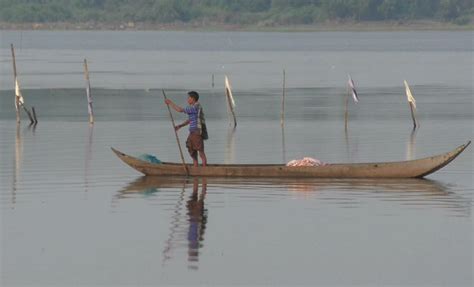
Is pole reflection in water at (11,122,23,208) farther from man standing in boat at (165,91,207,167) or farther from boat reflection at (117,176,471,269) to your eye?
man standing in boat at (165,91,207,167)

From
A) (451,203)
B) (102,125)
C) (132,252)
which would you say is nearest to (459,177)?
(451,203)

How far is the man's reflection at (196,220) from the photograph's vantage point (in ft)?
65.9

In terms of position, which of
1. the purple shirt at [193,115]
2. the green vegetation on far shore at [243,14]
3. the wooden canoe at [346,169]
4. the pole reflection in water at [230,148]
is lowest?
the wooden canoe at [346,169]

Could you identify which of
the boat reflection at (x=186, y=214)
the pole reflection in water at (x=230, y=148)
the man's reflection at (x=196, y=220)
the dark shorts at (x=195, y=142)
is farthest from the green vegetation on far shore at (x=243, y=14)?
the man's reflection at (x=196, y=220)

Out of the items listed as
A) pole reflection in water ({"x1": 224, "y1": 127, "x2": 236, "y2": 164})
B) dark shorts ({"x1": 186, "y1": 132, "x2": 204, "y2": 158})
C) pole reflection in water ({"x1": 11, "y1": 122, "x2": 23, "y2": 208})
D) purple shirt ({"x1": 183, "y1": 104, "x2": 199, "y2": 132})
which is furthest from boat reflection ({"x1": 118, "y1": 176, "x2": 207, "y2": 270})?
pole reflection in water ({"x1": 224, "y1": 127, "x2": 236, "y2": 164})

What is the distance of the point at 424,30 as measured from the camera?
7456 inches

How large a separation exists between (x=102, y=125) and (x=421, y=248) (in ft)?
75.1

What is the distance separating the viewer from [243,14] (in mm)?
187000

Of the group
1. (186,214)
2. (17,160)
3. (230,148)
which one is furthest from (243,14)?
(186,214)

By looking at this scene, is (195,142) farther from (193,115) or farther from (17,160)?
(17,160)

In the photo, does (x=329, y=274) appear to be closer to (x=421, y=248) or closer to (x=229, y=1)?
(x=421, y=248)

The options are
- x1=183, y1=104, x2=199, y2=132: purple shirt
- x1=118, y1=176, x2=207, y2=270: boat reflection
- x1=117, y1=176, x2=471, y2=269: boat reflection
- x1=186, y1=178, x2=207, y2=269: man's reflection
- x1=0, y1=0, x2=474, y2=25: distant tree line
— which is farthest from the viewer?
x1=0, y1=0, x2=474, y2=25: distant tree line

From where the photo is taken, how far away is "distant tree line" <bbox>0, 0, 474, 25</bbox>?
18138 cm

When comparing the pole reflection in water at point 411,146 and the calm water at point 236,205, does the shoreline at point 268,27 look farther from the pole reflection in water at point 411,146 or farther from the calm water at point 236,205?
the pole reflection in water at point 411,146
